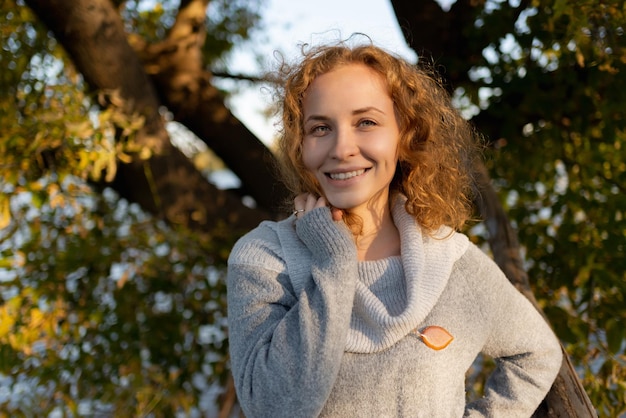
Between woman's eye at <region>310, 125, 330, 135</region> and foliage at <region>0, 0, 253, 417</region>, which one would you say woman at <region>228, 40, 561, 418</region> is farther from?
foliage at <region>0, 0, 253, 417</region>

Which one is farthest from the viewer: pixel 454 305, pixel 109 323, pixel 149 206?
pixel 149 206

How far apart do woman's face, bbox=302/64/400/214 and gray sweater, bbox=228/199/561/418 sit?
3.4 inches

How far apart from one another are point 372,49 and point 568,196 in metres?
1.37

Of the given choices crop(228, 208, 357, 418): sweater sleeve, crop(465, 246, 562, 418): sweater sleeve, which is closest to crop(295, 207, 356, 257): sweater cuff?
crop(228, 208, 357, 418): sweater sleeve

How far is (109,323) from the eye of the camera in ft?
11.2

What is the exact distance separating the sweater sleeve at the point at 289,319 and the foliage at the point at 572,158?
108 centimetres

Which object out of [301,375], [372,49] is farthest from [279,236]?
[372,49]

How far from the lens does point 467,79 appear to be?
3100 millimetres

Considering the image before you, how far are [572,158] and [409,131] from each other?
152cm

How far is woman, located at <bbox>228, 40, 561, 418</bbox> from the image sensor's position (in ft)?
5.16

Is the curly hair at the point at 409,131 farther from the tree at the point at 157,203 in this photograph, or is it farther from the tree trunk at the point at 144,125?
the tree trunk at the point at 144,125

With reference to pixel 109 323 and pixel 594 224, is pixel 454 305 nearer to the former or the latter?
pixel 594 224

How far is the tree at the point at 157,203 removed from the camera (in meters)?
2.75

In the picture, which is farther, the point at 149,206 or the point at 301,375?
the point at 149,206
